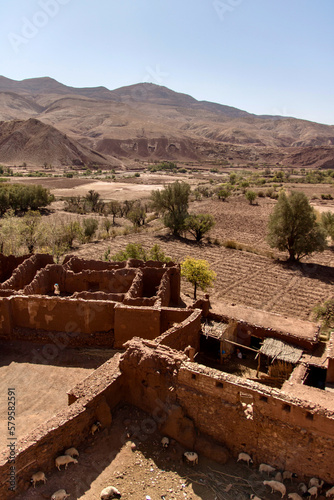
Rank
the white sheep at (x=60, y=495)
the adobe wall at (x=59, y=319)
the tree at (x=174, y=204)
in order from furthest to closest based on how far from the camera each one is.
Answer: the tree at (x=174, y=204) < the adobe wall at (x=59, y=319) < the white sheep at (x=60, y=495)

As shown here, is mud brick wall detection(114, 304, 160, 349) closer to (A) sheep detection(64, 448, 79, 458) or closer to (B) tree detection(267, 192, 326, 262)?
(A) sheep detection(64, 448, 79, 458)

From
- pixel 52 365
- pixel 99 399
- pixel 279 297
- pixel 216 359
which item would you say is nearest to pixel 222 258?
pixel 279 297

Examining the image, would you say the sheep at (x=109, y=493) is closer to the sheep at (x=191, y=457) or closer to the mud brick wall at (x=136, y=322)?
the sheep at (x=191, y=457)

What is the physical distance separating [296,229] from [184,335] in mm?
23799

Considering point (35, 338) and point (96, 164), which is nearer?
point (35, 338)

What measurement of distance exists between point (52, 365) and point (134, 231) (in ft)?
94.9

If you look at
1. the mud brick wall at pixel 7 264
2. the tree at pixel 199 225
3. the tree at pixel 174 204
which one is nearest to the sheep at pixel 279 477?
the mud brick wall at pixel 7 264

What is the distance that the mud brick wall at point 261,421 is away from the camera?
830 cm

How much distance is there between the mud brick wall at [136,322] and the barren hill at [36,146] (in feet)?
360

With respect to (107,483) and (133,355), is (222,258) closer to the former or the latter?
(133,355)

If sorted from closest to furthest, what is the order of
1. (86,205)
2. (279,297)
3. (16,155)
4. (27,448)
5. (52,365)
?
(27,448) → (52,365) → (279,297) → (86,205) → (16,155)

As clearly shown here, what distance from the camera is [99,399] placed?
9.95 m

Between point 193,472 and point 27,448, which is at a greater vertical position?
point 27,448

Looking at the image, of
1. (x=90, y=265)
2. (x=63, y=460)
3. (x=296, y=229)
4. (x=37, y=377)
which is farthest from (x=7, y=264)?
(x=296, y=229)
